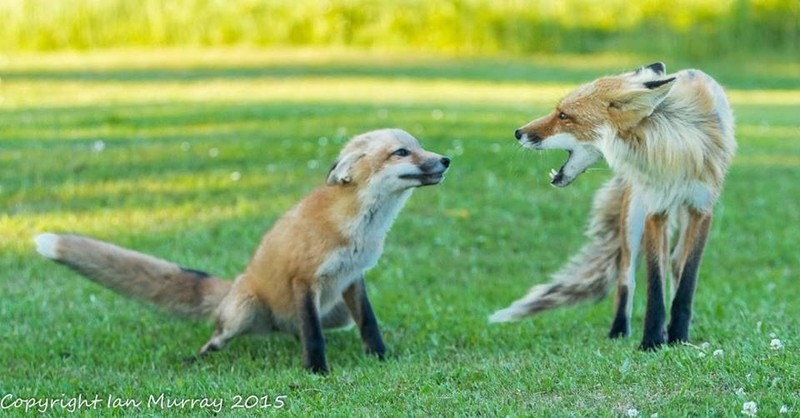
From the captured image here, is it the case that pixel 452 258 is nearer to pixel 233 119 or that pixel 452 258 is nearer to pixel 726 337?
pixel 726 337

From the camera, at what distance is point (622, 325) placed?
285 inches

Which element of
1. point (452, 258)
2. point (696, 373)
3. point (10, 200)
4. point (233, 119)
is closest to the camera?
point (696, 373)

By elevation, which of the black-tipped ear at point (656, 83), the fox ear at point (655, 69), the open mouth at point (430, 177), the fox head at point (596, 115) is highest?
the black-tipped ear at point (656, 83)

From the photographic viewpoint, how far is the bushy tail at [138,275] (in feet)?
23.4

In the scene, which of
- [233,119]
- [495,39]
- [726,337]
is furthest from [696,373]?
[495,39]

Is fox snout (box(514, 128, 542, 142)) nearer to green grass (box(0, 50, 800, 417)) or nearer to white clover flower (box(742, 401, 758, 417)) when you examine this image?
green grass (box(0, 50, 800, 417))

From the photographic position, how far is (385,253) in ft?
33.1

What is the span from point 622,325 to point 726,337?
0.68 meters

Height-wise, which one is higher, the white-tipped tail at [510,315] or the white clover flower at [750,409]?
the white clover flower at [750,409]

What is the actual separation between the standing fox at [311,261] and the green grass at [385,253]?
28 centimetres

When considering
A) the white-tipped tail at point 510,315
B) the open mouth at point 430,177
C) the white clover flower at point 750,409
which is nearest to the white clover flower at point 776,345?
the white clover flower at point 750,409

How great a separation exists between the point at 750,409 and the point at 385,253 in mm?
5530

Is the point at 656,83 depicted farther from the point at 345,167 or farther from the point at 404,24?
the point at 404,24

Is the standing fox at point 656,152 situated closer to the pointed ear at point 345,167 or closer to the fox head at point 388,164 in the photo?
the fox head at point 388,164
